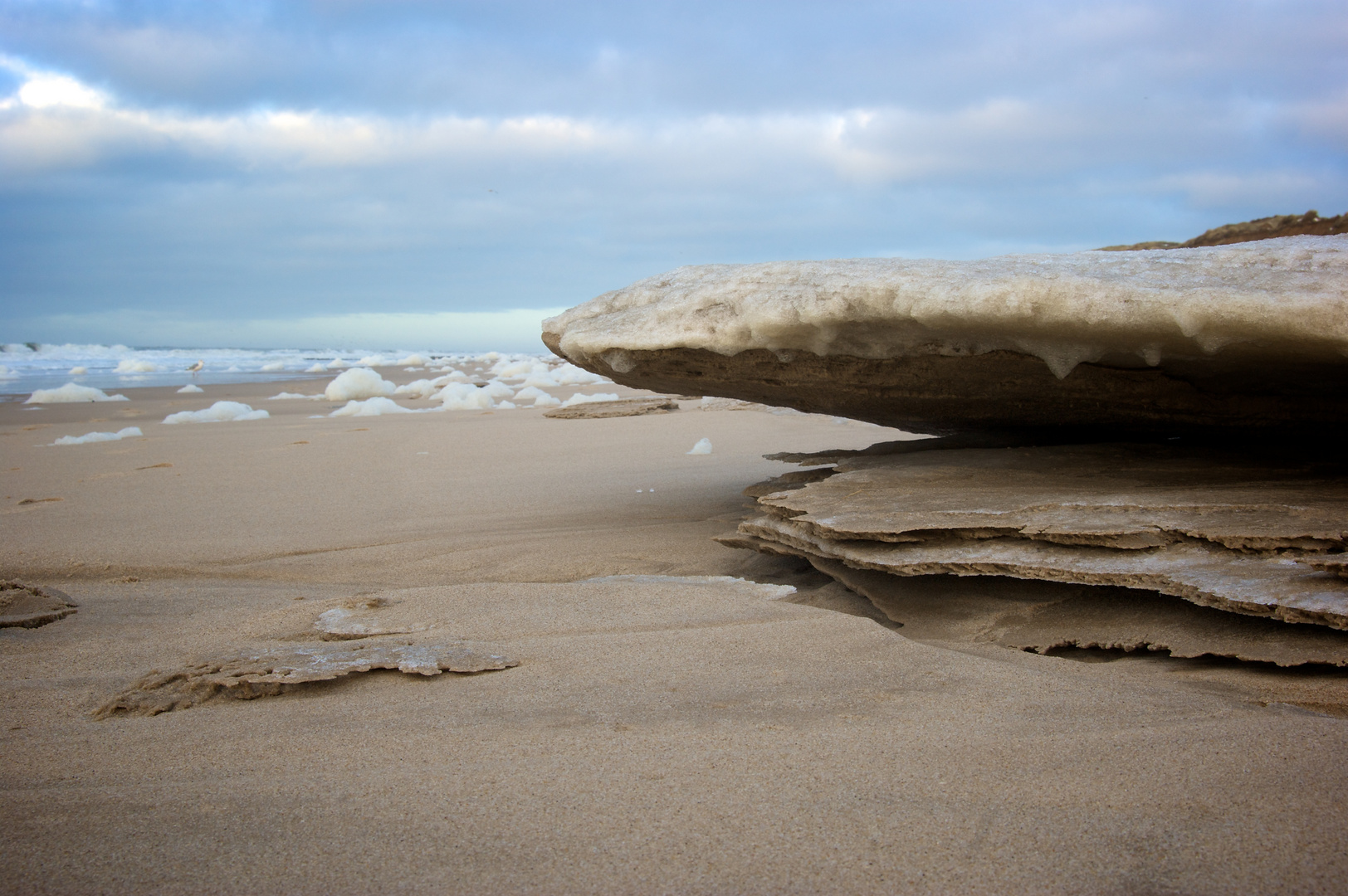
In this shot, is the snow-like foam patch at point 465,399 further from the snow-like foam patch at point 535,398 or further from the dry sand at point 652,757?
the dry sand at point 652,757

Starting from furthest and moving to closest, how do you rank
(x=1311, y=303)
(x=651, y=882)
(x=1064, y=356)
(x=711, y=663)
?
(x=1064, y=356)
(x=1311, y=303)
(x=711, y=663)
(x=651, y=882)

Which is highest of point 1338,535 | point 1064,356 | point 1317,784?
point 1064,356

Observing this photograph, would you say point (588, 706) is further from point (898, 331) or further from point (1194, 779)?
point (898, 331)

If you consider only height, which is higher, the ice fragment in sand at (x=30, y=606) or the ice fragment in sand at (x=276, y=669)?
the ice fragment in sand at (x=30, y=606)

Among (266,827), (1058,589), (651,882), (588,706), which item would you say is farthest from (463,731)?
(1058,589)

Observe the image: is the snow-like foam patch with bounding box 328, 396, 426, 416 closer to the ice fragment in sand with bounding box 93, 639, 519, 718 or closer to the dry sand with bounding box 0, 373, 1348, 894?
the dry sand with bounding box 0, 373, 1348, 894

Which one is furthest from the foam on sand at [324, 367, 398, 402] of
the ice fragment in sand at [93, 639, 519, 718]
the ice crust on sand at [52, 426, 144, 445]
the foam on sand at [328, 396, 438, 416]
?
the ice fragment in sand at [93, 639, 519, 718]

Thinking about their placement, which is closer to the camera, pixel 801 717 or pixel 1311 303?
pixel 801 717

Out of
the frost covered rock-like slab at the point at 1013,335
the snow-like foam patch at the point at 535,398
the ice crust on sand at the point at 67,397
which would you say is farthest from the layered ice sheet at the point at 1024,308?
the ice crust on sand at the point at 67,397

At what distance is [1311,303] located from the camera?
2.19 metres

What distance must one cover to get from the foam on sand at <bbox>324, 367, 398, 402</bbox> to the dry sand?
10212 mm

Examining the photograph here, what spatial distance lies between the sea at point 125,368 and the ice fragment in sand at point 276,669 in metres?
15.9

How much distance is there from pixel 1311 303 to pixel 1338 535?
0.64 meters

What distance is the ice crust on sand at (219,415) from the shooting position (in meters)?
9.52
